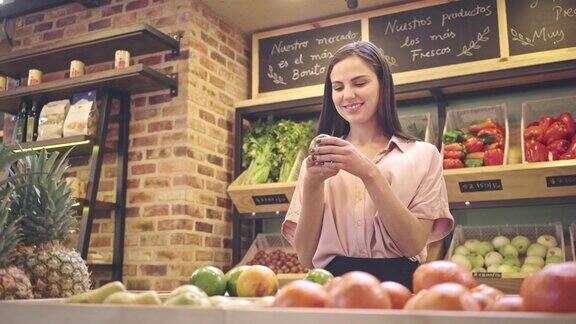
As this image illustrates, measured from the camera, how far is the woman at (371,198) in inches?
65.1

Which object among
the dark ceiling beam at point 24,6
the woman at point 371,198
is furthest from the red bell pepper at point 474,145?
the dark ceiling beam at point 24,6

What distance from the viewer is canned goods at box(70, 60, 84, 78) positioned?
364cm

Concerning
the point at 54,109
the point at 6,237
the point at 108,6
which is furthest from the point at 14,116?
the point at 6,237

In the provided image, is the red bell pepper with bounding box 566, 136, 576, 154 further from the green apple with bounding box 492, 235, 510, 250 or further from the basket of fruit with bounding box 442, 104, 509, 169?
the green apple with bounding box 492, 235, 510, 250

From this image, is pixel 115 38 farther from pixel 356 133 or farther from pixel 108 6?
pixel 356 133

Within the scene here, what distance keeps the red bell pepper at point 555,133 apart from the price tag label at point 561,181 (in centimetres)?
24

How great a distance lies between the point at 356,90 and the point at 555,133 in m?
1.84

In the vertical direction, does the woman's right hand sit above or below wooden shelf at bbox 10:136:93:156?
below

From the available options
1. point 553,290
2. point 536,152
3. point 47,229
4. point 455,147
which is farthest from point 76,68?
point 553,290

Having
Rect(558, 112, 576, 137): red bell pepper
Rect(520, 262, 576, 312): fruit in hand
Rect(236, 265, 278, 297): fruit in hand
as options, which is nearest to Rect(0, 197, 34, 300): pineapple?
Rect(236, 265, 278, 297): fruit in hand

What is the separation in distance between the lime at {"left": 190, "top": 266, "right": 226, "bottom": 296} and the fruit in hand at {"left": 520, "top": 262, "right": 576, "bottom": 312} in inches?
28.3

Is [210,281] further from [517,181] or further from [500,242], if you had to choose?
[500,242]

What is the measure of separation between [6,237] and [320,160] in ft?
2.81

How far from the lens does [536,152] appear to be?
3049 mm
